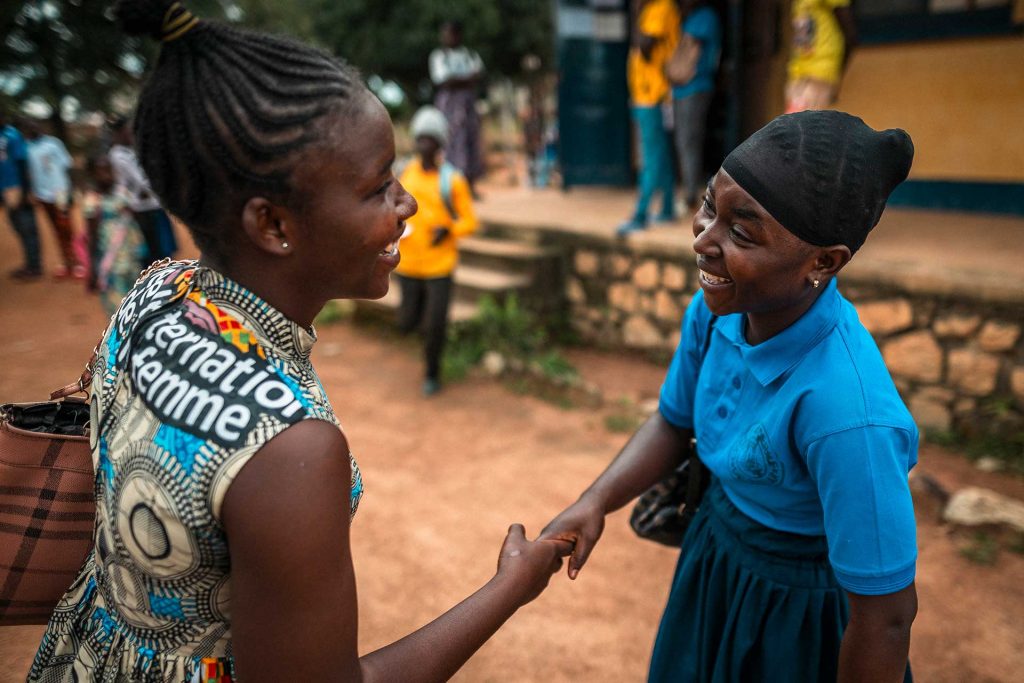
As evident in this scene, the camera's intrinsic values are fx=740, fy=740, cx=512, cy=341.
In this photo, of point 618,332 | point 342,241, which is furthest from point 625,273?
point 342,241

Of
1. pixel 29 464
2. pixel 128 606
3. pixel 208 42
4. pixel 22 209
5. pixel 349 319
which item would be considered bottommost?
pixel 349 319

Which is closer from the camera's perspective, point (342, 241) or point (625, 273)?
point (342, 241)

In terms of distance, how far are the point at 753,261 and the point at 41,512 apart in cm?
134

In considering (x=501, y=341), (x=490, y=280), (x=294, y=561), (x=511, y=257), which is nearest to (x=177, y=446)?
(x=294, y=561)

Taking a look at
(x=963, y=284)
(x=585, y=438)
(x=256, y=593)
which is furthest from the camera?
(x=585, y=438)

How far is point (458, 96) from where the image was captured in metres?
8.21

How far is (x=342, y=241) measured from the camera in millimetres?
1080

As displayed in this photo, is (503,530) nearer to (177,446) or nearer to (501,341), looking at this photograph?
(501,341)

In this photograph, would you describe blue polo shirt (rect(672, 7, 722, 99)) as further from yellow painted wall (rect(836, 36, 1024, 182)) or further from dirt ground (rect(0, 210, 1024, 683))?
dirt ground (rect(0, 210, 1024, 683))

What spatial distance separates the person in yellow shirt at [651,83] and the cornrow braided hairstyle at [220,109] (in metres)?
5.01

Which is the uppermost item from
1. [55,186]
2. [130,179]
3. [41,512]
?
[41,512]

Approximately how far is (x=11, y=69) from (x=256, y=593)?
1389cm

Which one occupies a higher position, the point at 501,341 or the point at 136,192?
the point at 136,192

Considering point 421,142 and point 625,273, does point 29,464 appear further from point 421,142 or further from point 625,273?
point 625,273
